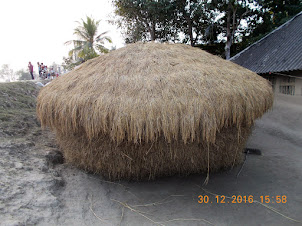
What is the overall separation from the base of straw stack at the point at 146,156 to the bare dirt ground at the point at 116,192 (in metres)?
0.22

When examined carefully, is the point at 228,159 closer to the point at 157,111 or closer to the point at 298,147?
the point at 157,111

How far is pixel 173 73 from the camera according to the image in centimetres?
322

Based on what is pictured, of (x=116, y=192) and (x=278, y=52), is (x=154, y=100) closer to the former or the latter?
(x=116, y=192)

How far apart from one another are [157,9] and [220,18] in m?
3.65

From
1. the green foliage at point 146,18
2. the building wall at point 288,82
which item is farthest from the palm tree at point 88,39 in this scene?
the building wall at point 288,82

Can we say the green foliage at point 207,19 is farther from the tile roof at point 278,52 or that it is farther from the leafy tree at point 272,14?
the tile roof at point 278,52

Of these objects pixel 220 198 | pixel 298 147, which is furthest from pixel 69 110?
pixel 298 147

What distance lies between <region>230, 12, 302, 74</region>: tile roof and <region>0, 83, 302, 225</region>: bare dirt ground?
2473 millimetres

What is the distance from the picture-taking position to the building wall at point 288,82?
203 inches

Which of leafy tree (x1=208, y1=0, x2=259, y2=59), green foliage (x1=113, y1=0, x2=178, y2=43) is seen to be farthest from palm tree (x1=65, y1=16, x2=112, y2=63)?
leafy tree (x1=208, y1=0, x2=259, y2=59)

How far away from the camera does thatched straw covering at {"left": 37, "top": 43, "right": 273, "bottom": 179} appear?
265 cm

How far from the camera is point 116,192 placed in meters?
3.23

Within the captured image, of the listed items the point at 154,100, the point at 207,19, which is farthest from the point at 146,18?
the point at 154,100

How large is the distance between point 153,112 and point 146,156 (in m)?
0.84
